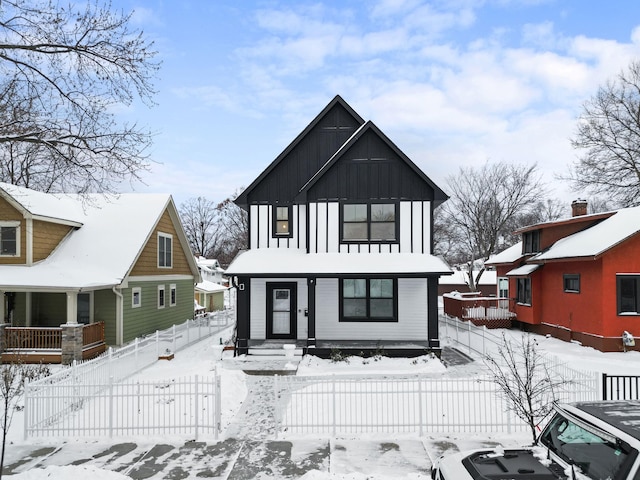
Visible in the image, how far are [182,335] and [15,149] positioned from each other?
9.57 meters

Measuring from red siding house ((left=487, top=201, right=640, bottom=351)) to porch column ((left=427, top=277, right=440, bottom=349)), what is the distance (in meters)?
6.61

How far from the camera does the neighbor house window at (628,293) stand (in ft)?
53.4

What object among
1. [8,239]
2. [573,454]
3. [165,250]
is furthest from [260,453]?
[165,250]

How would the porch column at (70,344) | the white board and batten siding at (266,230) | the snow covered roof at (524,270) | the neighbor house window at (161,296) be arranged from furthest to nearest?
the neighbor house window at (161,296), the snow covered roof at (524,270), the white board and batten siding at (266,230), the porch column at (70,344)

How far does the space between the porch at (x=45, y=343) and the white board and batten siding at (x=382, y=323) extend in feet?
28.9

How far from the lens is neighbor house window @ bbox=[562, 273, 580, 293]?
1806 cm

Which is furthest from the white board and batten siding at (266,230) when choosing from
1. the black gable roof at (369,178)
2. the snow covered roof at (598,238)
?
the snow covered roof at (598,238)

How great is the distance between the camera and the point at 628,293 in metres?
16.4

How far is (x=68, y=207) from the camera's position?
2028 centimetres

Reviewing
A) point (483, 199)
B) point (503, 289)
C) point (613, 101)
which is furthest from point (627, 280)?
point (483, 199)

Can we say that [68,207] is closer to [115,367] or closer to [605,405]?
[115,367]

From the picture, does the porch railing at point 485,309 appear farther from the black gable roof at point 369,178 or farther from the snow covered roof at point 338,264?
the black gable roof at point 369,178

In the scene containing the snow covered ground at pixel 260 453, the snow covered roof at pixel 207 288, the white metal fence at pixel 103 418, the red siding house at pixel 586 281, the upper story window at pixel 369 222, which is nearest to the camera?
the snow covered ground at pixel 260 453

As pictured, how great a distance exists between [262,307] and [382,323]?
4.76 m
